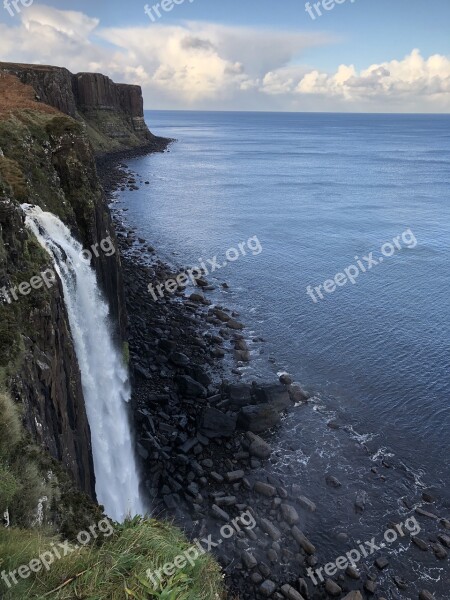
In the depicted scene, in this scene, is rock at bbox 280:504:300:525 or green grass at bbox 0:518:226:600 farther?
rock at bbox 280:504:300:525

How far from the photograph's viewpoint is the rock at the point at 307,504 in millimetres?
22505

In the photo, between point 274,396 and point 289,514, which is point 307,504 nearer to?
point 289,514

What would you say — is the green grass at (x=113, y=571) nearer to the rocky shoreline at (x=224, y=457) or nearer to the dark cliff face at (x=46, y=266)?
the dark cliff face at (x=46, y=266)

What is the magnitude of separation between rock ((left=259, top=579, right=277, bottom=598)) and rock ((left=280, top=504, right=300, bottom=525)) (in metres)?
3.36

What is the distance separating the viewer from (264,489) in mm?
23203

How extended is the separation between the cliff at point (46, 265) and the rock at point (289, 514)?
8943 millimetres

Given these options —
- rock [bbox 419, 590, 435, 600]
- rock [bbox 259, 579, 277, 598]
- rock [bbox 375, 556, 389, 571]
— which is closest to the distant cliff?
rock [bbox 259, 579, 277, 598]

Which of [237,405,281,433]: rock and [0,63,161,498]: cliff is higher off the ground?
[0,63,161,498]: cliff

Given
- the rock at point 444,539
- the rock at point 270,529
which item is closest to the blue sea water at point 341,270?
the rock at point 444,539

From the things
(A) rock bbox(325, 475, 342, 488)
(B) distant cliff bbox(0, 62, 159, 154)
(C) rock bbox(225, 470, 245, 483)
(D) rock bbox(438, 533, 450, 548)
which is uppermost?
(B) distant cliff bbox(0, 62, 159, 154)

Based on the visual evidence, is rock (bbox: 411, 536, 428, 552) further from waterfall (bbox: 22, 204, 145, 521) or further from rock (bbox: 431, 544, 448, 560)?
waterfall (bbox: 22, 204, 145, 521)

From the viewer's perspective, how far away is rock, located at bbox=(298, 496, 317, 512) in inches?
886

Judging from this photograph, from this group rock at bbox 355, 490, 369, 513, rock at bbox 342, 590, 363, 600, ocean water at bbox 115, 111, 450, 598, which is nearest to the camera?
rock at bbox 342, 590, 363, 600

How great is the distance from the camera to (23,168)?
2312cm
